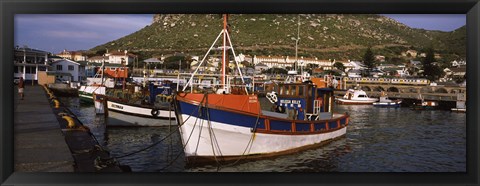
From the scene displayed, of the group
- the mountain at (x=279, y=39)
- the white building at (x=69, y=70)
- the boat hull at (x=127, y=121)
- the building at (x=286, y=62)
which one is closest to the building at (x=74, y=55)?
the mountain at (x=279, y=39)

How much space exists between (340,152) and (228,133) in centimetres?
511

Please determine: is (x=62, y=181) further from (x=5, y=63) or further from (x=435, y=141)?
(x=435, y=141)

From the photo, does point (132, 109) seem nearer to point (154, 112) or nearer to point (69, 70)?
point (154, 112)

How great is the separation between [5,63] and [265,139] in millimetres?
6215

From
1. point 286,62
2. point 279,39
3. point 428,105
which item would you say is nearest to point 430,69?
point 428,105

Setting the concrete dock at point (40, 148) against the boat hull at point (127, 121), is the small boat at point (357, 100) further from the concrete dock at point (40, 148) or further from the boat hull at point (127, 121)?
the concrete dock at point (40, 148)

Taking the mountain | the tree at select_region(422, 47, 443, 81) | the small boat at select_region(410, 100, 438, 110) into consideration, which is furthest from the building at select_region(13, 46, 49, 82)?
the tree at select_region(422, 47, 443, 81)

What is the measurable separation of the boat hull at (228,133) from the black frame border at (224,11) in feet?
12.0

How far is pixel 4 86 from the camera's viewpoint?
599cm

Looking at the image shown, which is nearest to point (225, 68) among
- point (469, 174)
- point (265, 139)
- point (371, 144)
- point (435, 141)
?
point (265, 139)

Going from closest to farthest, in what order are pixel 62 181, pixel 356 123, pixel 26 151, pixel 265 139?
pixel 62 181
pixel 26 151
pixel 265 139
pixel 356 123

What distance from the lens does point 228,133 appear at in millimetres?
9898

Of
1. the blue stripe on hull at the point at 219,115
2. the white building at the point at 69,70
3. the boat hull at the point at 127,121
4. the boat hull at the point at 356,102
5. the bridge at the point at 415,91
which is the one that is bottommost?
the boat hull at the point at 127,121

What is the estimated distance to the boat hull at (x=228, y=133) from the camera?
969 cm
